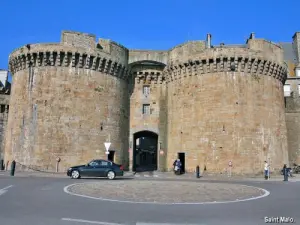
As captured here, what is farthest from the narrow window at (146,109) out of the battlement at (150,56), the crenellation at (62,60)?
the crenellation at (62,60)

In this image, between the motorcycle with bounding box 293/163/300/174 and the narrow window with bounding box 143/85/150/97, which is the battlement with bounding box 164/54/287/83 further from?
the motorcycle with bounding box 293/163/300/174

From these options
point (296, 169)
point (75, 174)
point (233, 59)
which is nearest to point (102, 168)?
point (75, 174)

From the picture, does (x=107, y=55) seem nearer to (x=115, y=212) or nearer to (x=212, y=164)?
(x=212, y=164)

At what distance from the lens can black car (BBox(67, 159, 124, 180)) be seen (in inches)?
708

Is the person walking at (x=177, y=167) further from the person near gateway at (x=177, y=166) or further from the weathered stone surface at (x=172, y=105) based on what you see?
the weathered stone surface at (x=172, y=105)

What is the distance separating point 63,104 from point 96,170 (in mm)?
8089

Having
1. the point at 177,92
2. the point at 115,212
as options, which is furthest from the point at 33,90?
the point at 115,212

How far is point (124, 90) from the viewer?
2817 cm

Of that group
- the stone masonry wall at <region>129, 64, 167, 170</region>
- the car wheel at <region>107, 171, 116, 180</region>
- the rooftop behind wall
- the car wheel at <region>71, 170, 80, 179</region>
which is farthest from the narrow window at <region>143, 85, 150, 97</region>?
the car wheel at <region>71, 170, 80, 179</region>

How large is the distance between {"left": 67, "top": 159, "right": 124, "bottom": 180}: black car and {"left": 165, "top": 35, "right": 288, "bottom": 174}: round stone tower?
8213mm

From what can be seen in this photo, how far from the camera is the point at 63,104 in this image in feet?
78.6

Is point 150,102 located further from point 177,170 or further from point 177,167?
point 177,170

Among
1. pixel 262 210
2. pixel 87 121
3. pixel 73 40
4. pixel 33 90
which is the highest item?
pixel 73 40

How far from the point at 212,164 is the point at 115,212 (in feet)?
57.0
